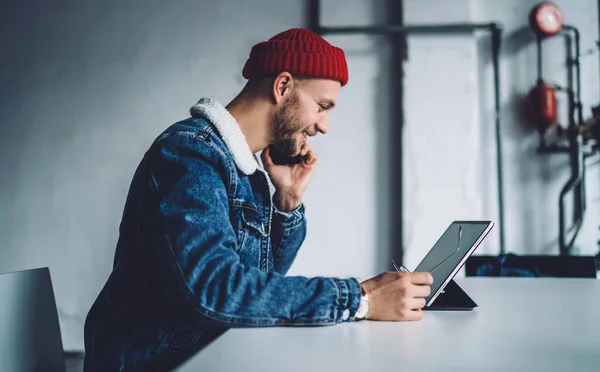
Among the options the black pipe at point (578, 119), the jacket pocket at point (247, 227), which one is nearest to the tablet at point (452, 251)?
the jacket pocket at point (247, 227)

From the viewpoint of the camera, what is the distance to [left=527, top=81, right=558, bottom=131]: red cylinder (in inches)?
119

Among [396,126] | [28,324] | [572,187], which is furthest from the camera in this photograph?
[396,126]

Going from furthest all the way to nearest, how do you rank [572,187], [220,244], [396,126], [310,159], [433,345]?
1. [396,126]
2. [572,187]
3. [310,159]
4. [220,244]
5. [433,345]

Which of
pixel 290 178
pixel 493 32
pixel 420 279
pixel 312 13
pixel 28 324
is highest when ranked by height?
pixel 312 13

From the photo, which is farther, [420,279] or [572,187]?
[572,187]

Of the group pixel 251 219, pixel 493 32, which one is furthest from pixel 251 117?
pixel 493 32

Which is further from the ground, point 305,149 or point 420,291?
point 305,149

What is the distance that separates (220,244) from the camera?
94 cm

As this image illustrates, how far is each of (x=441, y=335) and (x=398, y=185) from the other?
2.39 metres

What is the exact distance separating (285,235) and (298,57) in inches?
20.4

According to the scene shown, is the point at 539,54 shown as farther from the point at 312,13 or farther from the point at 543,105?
the point at 312,13

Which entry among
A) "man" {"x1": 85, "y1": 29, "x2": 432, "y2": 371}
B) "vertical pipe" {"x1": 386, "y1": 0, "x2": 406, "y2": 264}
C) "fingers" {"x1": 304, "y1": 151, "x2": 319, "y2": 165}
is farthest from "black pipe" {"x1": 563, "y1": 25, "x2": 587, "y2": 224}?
"man" {"x1": 85, "y1": 29, "x2": 432, "y2": 371}

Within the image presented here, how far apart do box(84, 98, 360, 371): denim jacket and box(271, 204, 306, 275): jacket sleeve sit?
0.79 feet

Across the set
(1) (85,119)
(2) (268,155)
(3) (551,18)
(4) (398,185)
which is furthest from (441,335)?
(1) (85,119)
